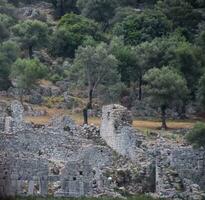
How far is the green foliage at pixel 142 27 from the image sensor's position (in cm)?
7038

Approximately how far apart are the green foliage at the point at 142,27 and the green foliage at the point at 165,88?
51.7ft

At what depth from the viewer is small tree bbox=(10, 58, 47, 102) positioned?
179ft

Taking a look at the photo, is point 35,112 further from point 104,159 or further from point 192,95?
point 104,159

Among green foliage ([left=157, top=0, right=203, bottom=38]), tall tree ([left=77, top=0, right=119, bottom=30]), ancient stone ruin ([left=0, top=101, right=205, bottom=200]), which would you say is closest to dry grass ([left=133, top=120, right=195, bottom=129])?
ancient stone ruin ([left=0, top=101, right=205, bottom=200])

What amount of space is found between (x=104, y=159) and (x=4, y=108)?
38.7ft

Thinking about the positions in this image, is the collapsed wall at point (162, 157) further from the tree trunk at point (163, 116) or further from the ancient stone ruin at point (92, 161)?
the tree trunk at point (163, 116)

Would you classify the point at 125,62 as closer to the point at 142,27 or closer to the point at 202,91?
the point at 202,91

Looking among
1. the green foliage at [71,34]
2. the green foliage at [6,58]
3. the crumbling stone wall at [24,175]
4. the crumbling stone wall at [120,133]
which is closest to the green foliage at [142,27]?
the green foliage at [71,34]

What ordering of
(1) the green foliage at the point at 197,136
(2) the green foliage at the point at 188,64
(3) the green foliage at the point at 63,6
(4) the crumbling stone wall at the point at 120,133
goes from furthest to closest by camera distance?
1. (3) the green foliage at the point at 63,6
2. (2) the green foliage at the point at 188,64
3. (1) the green foliage at the point at 197,136
4. (4) the crumbling stone wall at the point at 120,133

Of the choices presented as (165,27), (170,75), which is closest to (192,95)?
(170,75)

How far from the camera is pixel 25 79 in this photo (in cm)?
5466

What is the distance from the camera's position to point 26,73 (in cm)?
5472

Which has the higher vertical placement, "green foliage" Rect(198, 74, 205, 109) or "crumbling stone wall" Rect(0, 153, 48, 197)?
"green foliage" Rect(198, 74, 205, 109)

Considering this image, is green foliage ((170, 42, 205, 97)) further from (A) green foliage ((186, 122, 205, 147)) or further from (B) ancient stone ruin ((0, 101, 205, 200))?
(B) ancient stone ruin ((0, 101, 205, 200))
